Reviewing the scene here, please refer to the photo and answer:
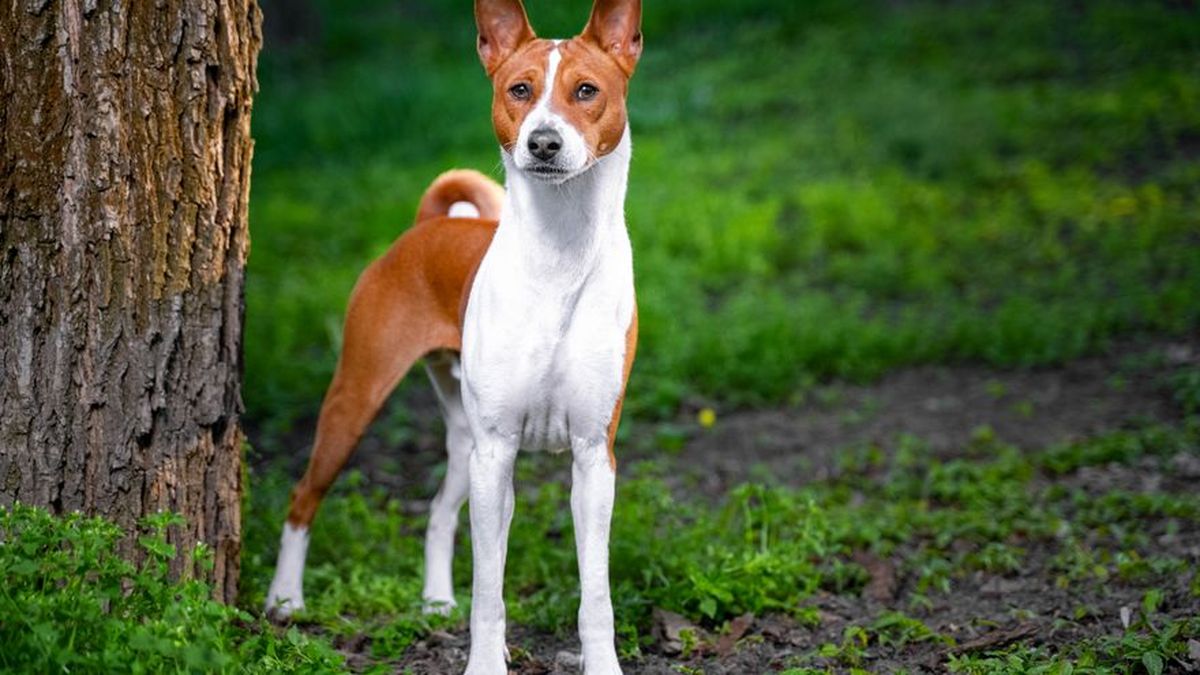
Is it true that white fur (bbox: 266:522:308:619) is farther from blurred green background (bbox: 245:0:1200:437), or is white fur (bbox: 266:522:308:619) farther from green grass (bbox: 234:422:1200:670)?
blurred green background (bbox: 245:0:1200:437)

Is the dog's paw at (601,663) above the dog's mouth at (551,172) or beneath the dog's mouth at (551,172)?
beneath

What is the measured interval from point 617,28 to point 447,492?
6.23ft

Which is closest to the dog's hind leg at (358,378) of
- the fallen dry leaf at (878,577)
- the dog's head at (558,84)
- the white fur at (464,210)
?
the white fur at (464,210)

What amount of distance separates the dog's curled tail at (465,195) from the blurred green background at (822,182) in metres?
2.54

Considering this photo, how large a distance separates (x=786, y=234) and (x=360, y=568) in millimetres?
5564

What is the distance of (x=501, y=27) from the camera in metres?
3.91

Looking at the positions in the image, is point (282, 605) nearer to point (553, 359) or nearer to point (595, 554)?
point (595, 554)

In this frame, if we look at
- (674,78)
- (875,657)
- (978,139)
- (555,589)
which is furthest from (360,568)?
(674,78)

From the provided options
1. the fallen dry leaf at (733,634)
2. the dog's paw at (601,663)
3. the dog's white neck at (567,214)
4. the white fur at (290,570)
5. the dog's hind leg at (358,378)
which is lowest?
the fallen dry leaf at (733,634)

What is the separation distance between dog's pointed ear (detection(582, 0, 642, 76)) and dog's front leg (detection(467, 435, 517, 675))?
109 cm

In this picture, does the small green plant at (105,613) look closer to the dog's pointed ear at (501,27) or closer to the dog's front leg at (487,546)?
the dog's front leg at (487,546)

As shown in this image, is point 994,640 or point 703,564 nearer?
point 994,640

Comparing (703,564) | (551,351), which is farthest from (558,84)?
(703,564)

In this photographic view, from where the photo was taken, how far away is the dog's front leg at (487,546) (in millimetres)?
3939
